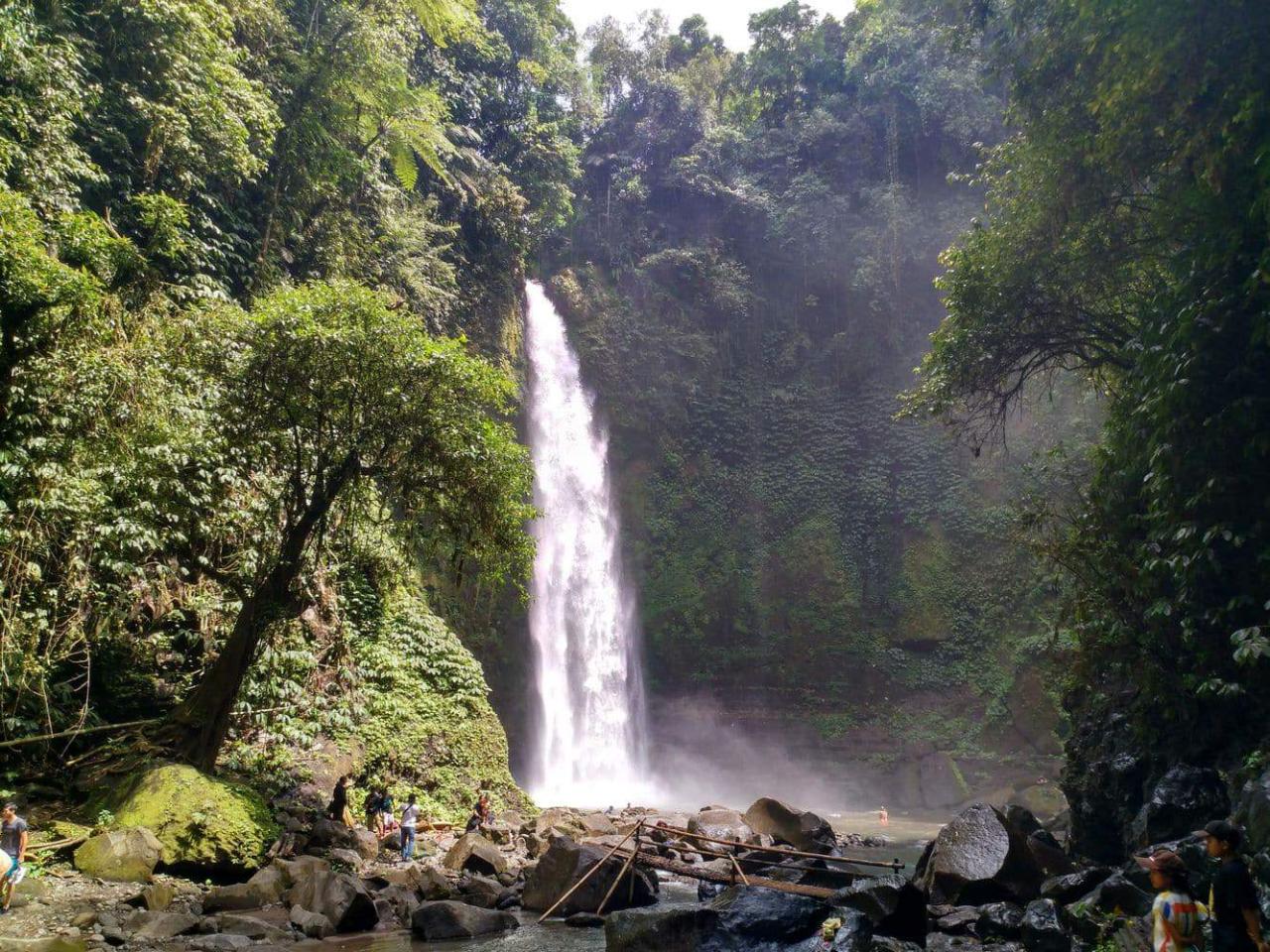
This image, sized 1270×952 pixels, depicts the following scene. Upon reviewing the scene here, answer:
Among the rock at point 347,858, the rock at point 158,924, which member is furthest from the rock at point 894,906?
the rock at point 158,924

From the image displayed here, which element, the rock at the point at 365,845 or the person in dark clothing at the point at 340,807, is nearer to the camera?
the rock at the point at 365,845

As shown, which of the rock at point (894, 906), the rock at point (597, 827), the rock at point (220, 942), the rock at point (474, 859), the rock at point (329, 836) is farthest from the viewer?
the rock at point (597, 827)

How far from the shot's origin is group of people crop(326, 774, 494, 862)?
1062cm

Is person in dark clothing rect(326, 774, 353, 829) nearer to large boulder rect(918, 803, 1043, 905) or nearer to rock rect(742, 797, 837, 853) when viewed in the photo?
rock rect(742, 797, 837, 853)

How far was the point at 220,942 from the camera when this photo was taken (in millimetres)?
6625

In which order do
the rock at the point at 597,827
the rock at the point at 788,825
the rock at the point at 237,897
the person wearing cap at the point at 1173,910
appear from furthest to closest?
1. the rock at the point at 788,825
2. the rock at the point at 597,827
3. the rock at the point at 237,897
4. the person wearing cap at the point at 1173,910

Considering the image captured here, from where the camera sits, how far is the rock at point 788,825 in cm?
1327

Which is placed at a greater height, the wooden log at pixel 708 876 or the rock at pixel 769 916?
the wooden log at pixel 708 876

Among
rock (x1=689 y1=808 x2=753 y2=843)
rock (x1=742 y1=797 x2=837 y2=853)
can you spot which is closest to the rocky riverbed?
rock (x1=689 y1=808 x2=753 y2=843)

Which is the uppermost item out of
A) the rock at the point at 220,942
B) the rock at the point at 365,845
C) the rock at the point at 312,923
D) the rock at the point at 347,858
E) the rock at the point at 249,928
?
the rock at the point at 365,845

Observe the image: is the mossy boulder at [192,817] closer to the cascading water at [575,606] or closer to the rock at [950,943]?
the rock at [950,943]

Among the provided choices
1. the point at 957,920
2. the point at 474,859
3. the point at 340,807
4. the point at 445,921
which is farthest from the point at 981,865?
the point at 340,807

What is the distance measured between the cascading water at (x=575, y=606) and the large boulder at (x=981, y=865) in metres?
12.6

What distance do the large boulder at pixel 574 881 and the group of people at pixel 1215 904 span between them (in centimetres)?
608
